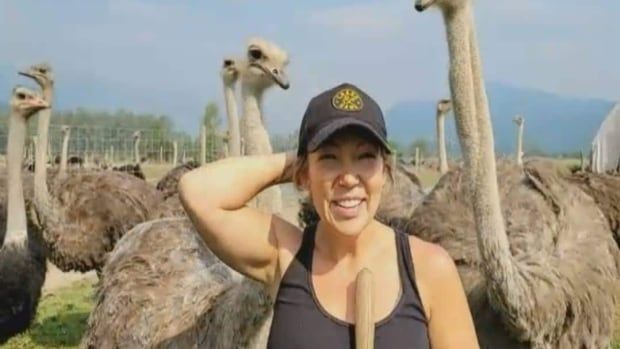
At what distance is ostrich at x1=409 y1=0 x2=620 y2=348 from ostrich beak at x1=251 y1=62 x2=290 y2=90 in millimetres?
639

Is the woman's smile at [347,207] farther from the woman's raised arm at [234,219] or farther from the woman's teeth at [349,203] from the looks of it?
the woman's raised arm at [234,219]

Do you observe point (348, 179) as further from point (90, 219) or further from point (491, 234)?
point (90, 219)

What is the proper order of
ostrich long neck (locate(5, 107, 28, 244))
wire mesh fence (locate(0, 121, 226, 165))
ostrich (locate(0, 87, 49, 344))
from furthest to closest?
wire mesh fence (locate(0, 121, 226, 165)), ostrich long neck (locate(5, 107, 28, 244)), ostrich (locate(0, 87, 49, 344))

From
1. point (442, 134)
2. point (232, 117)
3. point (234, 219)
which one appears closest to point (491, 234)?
point (232, 117)

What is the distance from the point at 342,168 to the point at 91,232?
615 centimetres

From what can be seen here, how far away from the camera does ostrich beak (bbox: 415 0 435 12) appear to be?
4281 mm

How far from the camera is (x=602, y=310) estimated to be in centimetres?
447

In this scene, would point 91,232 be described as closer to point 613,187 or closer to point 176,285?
point 613,187

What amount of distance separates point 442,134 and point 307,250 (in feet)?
27.1

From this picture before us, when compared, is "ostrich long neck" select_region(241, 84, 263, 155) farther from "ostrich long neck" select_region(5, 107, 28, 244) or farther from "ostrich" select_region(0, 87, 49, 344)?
"ostrich long neck" select_region(5, 107, 28, 244)

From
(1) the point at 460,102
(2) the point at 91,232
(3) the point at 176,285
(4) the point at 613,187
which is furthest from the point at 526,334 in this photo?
(2) the point at 91,232

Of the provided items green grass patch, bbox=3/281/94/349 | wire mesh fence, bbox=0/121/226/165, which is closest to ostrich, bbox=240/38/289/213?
green grass patch, bbox=3/281/94/349

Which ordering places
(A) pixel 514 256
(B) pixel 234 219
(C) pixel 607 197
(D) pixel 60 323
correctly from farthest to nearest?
(D) pixel 60 323 < (C) pixel 607 197 < (A) pixel 514 256 < (B) pixel 234 219

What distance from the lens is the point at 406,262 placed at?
2094 millimetres
